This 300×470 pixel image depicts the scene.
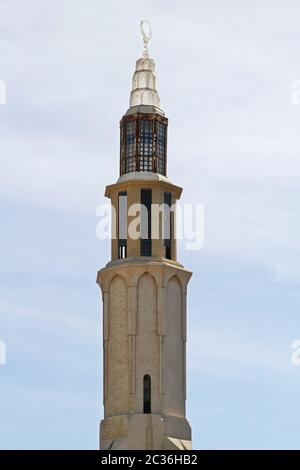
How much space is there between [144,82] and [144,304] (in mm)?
16572

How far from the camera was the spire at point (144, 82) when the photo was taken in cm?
10300

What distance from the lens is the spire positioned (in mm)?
103000

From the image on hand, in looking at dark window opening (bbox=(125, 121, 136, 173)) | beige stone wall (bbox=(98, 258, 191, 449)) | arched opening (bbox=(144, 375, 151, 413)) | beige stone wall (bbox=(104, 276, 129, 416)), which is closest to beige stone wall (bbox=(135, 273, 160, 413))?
beige stone wall (bbox=(98, 258, 191, 449))

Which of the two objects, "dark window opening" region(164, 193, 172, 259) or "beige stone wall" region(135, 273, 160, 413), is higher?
"dark window opening" region(164, 193, 172, 259)

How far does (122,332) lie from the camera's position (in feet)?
317

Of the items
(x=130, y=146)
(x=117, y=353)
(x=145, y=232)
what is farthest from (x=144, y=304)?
(x=130, y=146)

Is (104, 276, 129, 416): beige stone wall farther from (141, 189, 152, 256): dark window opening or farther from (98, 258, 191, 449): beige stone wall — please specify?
(141, 189, 152, 256): dark window opening

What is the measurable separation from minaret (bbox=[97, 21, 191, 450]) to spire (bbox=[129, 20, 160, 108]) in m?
0.85

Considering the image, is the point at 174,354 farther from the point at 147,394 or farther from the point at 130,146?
the point at 130,146

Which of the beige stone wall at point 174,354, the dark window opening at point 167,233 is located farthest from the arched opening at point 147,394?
the dark window opening at point 167,233
